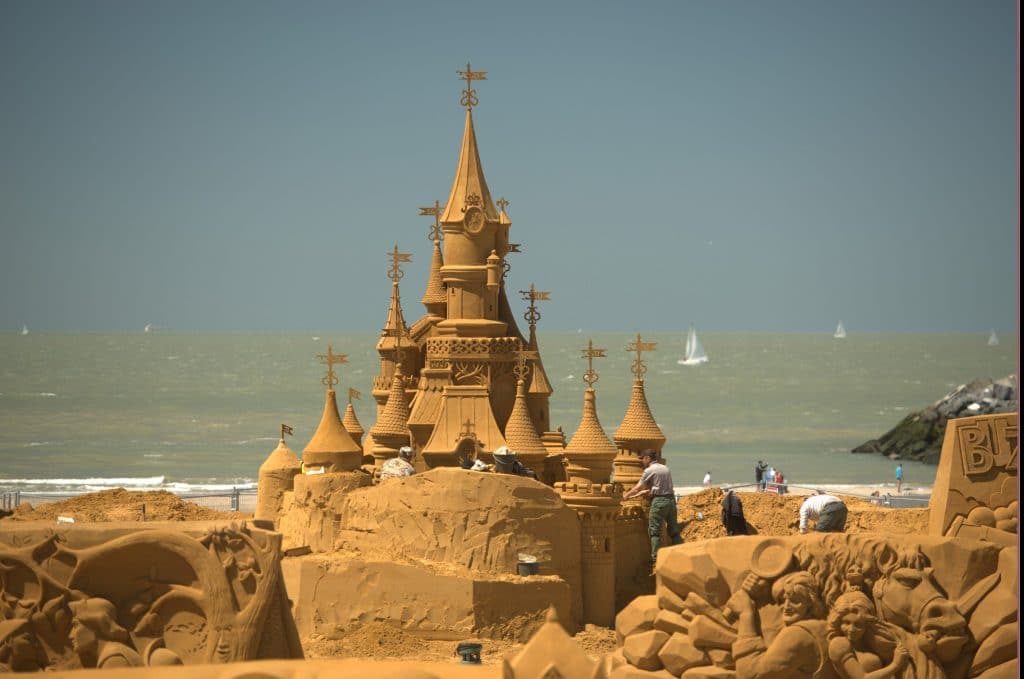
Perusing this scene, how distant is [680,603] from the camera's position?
39.5 ft

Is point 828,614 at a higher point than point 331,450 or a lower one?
lower

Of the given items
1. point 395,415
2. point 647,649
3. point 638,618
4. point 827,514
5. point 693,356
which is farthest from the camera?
point 693,356

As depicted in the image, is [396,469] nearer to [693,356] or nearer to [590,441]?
[590,441]

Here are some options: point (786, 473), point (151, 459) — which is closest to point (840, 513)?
point (786, 473)

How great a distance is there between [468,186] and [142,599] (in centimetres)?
1302

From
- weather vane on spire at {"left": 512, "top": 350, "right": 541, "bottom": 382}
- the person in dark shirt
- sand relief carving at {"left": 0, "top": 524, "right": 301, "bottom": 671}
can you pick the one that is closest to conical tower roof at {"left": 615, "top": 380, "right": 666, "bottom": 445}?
weather vane on spire at {"left": 512, "top": 350, "right": 541, "bottom": 382}

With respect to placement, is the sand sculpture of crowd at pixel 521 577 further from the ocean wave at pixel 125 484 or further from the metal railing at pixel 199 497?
the ocean wave at pixel 125 484

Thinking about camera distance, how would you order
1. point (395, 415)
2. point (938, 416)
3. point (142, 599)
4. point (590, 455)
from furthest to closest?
point (938, 416) < point (395, 415) < point (590, 455) < point (142, 599)

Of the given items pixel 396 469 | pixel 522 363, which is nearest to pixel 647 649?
pixel 396 469

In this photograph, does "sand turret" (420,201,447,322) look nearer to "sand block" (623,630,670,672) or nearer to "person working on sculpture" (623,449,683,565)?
"person working on sculpture" (623,449,683,565)

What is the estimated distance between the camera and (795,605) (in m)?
11.6

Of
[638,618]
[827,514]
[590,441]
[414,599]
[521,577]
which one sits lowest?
[414,599]

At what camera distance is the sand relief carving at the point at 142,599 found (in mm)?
10836

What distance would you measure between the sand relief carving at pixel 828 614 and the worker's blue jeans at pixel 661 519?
25.2 feet
